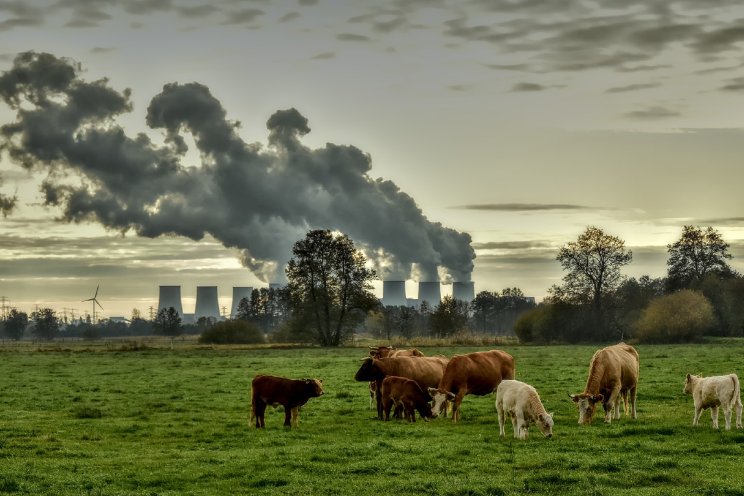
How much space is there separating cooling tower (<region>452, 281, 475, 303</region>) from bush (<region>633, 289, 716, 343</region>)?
8420cm

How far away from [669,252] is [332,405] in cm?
8770

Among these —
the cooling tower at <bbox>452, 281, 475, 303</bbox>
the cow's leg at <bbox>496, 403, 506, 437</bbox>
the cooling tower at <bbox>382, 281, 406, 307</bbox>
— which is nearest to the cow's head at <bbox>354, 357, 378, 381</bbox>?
the cow's leg at <bbox>496, 403, 506, 437</bbox>

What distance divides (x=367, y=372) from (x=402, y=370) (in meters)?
1.35

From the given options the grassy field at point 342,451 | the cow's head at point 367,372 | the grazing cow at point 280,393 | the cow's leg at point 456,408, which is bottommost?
the grassy field at point 342,451

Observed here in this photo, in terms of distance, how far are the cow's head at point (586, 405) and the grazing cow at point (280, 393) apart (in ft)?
22.4

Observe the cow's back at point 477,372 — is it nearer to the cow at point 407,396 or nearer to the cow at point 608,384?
the cow at point 407,396

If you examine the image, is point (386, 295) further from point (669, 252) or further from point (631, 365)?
point (631, 365)

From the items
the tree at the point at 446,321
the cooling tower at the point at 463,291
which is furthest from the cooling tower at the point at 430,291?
the tree at the point at 446,321

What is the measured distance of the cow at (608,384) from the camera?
71.3ft

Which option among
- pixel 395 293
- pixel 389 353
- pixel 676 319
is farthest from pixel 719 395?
pixel 395 293

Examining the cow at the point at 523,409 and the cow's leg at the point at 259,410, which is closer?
the cow at the point at 523,409

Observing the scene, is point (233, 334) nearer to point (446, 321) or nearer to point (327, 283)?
point (327, 283)

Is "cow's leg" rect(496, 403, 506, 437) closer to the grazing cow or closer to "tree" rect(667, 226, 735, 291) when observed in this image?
the grazing cow

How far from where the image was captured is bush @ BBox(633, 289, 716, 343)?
84.6 m
